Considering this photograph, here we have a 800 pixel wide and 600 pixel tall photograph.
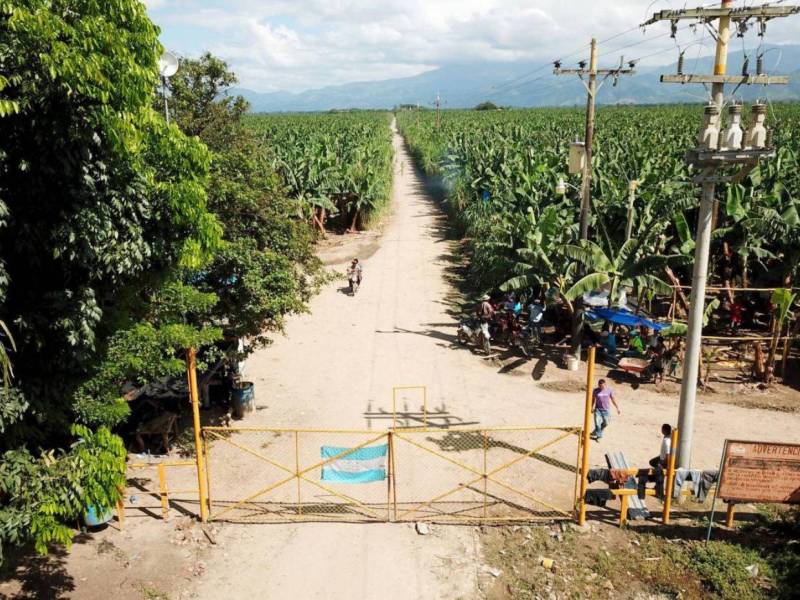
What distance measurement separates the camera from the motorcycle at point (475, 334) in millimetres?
15297

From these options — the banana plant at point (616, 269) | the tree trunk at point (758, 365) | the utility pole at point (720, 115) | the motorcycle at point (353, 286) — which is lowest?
the tree trunk at point (758, 365)

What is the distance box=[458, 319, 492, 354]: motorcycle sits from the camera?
50.2 ft

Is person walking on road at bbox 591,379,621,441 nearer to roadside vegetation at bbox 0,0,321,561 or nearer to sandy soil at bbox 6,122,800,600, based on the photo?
sandy soil at bbox 6,122,800,600

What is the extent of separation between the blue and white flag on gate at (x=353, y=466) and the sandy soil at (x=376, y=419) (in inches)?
27.2

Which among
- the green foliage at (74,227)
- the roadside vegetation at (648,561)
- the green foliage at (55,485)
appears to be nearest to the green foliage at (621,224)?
the roadside vegetation at (648,561)

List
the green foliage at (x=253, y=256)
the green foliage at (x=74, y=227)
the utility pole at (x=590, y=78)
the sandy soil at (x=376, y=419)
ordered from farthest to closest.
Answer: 1. the utility pole at (x=590, y=78)
2. the green foliage at (x=253, y=256)
3. the sandy soil at (x=376, y=419)
4. the green foliage at (x=74, y=227)

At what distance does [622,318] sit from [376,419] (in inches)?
254

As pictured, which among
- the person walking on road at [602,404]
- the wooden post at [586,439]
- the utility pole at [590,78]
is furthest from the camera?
the utility pole at [590,78]

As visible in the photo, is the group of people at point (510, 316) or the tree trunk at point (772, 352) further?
the group of people at point (510, 316)

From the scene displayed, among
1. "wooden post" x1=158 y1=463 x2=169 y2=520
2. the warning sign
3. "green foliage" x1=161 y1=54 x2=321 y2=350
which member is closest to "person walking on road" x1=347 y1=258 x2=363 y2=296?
"green foliage" x1=161 y1=54 x2=321 y2=350

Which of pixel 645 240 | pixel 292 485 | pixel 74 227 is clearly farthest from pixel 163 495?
pixel 645 240

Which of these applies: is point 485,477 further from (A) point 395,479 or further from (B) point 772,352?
(B) point 772,352

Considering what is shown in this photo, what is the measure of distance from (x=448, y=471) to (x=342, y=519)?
2.06 m

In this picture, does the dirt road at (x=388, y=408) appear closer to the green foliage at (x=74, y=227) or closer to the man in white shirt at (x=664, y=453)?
the man in white shirt at (x=664, y=453)
